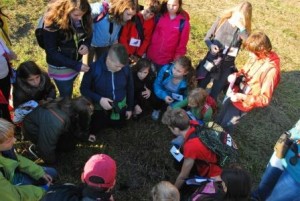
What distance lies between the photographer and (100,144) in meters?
4.96

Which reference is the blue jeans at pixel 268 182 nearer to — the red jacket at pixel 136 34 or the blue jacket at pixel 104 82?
the blue jacket at pixel 104 82

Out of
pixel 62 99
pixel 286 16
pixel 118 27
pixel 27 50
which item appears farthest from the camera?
pixel 286 16

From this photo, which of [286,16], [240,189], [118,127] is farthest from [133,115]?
[286,16]

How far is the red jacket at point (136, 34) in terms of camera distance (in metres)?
5.10

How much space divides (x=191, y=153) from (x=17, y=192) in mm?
1780

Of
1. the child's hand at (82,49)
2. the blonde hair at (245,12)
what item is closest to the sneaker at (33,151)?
the child's hand at (82,49)

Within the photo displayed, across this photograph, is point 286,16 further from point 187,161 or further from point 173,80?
point 187,161

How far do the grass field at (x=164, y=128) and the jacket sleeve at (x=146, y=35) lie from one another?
3.47ft

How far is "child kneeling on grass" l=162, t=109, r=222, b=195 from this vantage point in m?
3.79

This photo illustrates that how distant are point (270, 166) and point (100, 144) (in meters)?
2.29

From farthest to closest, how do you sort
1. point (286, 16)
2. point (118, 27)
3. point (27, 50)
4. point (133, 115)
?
1. point (286, 16)
2. point (27, 50)
3. point (133, 115)
4. point (118, 27)

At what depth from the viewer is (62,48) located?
4.30 m

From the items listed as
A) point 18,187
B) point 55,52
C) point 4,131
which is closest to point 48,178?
point 18,187

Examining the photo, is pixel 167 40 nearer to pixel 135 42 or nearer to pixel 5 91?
pixel 135 42
